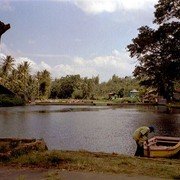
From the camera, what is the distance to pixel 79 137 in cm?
3098

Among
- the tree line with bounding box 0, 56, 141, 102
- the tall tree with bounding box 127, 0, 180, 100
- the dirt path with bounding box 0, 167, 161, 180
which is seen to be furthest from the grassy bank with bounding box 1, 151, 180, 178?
the tree line with bounding box 0, 56, 141, 102

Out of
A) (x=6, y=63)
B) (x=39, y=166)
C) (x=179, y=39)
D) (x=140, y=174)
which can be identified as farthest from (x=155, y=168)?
(x=6, y=63)

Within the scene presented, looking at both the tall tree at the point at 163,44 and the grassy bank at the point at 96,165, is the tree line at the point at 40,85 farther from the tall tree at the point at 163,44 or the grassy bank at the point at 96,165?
the grassy bank at the point at 96,165

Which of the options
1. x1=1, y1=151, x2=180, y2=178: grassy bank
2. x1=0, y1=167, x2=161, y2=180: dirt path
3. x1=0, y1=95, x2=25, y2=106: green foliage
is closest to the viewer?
x1=0, y1=167, x2=161, y2=180: dirt path

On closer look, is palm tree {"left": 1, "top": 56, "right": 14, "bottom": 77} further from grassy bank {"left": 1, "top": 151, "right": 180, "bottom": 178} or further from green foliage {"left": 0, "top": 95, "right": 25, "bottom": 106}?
grassy bank {"left": 1, "top": 151, "right": 180, "bottom": 178}

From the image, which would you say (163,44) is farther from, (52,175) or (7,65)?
(7,65)

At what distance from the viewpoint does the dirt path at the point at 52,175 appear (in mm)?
10398

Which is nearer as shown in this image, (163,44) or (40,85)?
(163,44)

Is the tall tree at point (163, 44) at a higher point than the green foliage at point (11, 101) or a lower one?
higher

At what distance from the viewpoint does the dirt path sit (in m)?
10.4

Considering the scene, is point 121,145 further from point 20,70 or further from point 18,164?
point 20,70

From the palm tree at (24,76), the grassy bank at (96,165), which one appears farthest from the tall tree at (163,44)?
the palm tree at (24,76)

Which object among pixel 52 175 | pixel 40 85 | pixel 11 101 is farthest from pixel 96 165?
pixel 40 85

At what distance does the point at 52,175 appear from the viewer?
1063cm
